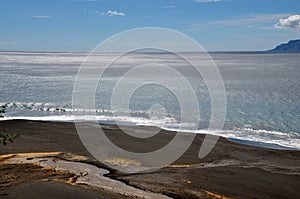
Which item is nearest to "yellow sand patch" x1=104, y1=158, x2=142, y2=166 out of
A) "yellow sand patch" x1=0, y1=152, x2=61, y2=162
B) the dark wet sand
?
the dark wet sand

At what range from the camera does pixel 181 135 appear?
24891mm

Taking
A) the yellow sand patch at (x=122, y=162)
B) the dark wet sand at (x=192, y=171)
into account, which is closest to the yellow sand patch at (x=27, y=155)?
the dark wet sand at (x=192, y=171)

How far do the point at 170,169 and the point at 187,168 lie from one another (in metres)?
0.85

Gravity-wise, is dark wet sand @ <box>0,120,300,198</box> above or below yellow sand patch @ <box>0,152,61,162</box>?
below

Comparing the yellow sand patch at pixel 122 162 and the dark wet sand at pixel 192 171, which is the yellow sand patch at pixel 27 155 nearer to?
the dark wet sand at pixel 192 171

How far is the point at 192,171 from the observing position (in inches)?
663

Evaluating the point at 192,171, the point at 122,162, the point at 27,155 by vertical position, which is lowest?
the point at 192,171

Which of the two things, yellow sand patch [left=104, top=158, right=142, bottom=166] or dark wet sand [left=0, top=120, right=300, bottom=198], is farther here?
yellow sand patch [left=104, top=158, right=142, bottom=166]

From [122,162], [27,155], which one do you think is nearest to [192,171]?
[122,162]

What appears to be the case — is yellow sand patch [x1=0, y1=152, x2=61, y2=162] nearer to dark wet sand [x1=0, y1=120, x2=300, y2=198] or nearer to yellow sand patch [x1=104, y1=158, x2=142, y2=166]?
dark wet sand [x1=0, y1=120, x2=300, y2=198]

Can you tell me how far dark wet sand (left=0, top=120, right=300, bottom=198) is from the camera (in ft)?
45.4

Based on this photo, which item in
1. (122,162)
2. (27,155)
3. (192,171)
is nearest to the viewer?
(192,171)

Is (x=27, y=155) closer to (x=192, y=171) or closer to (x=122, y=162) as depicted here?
(x=122, y=162)

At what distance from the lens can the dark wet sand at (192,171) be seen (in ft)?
45.4
